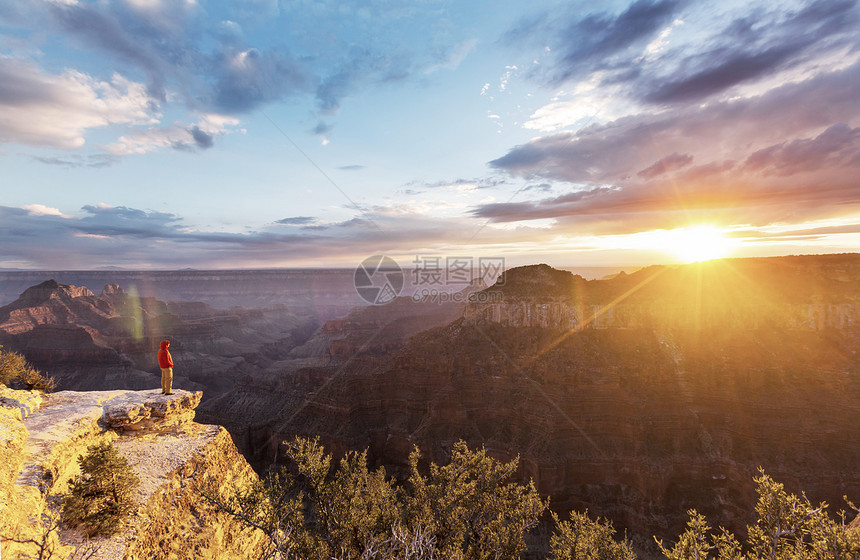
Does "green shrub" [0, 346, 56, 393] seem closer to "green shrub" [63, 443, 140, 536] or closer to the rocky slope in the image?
"green shrub" [63, 443, 140, 536]

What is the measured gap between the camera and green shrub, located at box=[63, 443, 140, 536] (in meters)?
8.51

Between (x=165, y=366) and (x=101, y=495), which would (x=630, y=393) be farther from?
(x=101, y=495)

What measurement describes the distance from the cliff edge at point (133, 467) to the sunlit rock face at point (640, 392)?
2589cm

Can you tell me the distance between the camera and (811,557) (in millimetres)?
9625

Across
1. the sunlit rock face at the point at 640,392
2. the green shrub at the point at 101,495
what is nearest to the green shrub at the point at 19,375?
the green shrub at the point at 101,495

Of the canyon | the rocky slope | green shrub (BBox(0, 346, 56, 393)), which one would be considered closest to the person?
green shrub (BBox(0, 346, 56, 393))

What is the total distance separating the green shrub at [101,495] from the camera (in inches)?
335

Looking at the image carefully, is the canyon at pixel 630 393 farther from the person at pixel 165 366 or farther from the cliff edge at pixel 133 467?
the person at pixel 165 366

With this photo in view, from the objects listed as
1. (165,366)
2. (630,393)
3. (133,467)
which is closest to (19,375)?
(165,366)

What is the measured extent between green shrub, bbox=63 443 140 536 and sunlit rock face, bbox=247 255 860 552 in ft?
95.8

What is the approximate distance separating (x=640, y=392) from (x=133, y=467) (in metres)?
40.3

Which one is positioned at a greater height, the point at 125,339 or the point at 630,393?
the point at 630,393

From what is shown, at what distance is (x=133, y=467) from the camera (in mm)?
11164

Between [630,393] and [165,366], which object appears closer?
[165,366]
